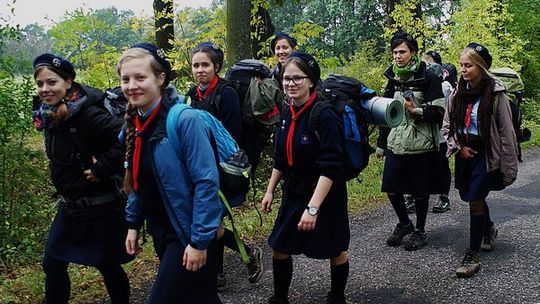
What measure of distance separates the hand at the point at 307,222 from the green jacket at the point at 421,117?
2.12 m

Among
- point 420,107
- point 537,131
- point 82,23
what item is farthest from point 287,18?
point 420,107

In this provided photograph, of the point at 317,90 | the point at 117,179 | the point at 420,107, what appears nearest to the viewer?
the point at 117,179

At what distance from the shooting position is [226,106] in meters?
4.39

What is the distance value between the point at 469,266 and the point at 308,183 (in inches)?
75.3

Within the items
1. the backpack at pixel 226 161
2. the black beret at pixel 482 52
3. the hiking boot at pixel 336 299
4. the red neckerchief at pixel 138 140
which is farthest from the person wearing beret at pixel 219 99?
the black beret at pixel 482 52

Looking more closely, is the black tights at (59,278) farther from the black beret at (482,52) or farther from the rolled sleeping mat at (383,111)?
the black beret at (482,52)

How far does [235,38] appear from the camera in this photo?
8.55 m

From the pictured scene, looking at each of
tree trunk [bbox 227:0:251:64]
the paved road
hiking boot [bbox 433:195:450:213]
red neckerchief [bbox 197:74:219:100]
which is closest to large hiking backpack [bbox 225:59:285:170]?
red neckerchief [bbox 197:74:219:100]

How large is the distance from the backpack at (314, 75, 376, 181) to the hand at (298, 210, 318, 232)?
43 cm

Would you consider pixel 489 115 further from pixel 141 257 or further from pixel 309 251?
pixel 141 257

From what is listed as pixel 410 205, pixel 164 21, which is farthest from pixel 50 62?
pixel 164 21

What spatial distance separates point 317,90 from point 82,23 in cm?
639

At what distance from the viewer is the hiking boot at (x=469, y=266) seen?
462 cm

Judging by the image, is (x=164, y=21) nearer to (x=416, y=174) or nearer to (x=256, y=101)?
Result: (x=256, y=101)
